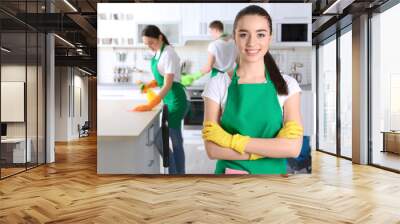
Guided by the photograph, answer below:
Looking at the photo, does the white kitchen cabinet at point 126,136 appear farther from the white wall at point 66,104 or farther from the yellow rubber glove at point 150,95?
the white wall at point 66,104

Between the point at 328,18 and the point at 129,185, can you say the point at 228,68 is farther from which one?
the point at 328,18

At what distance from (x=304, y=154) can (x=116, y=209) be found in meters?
2.73

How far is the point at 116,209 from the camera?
13.1ft

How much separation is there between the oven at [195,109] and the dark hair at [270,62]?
0.94 m

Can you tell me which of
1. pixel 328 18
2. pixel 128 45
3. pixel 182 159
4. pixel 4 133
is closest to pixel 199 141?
pixel 182 159

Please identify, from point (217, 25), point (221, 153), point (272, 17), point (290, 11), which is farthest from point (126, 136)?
point (290, 11)

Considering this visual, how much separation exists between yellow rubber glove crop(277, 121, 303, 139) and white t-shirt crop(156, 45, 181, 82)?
5.03ft

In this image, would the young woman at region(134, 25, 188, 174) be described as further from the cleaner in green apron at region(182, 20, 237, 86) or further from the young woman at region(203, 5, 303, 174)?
the young woman at region(203, 5, 303, 174)

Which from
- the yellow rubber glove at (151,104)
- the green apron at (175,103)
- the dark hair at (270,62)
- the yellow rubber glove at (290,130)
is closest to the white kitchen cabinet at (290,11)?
the dark hair at (270,62)

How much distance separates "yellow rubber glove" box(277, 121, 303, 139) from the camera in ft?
17.3

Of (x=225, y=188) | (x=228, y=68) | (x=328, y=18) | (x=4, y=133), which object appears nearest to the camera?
(x=225, y=188)

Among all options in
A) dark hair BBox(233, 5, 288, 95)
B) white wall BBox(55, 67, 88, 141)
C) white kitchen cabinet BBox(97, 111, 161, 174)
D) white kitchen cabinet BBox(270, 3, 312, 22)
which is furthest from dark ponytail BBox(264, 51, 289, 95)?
white wall BBox(55, 67, 88, 141)

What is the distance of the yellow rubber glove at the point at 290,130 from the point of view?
5.28 metres

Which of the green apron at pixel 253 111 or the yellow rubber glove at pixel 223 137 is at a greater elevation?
the green apron at pixel 253 111
